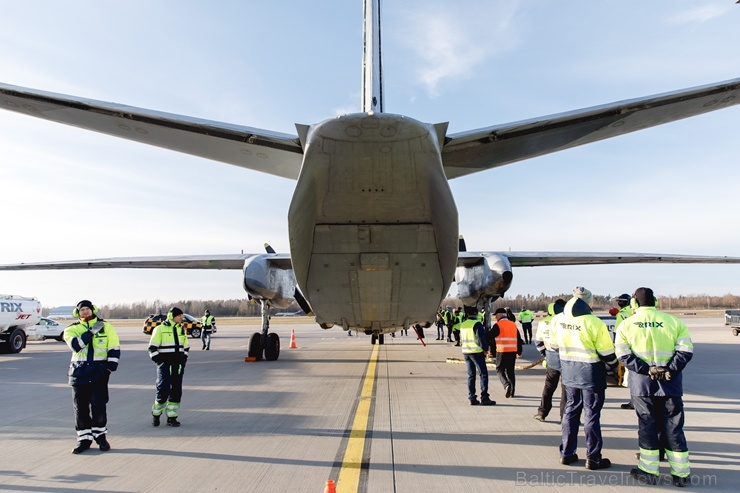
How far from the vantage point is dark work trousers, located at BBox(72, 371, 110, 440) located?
205 inches

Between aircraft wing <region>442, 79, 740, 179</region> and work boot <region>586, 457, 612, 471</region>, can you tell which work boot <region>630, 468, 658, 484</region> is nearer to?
work boot <region>586, 457, 612, 471</region>

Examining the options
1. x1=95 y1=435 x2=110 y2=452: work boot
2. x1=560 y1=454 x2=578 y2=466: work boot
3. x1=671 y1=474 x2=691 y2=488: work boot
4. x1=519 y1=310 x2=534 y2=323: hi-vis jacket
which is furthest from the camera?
x1=519 y1=310 x2=534 y2=323: hi-vis jacket

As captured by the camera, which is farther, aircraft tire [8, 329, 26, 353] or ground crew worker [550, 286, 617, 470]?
aircraft tire [8, 329, 26, 353]

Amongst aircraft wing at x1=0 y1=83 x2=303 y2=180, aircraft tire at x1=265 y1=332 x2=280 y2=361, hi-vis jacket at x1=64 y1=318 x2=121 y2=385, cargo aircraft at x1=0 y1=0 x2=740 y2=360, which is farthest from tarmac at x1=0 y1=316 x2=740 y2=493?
aircraft tire at x1=265 y1=332 x2=280 y2=361

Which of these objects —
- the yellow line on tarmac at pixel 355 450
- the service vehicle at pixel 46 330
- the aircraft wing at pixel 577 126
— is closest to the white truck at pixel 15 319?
the service vehicle at pixel 46 330

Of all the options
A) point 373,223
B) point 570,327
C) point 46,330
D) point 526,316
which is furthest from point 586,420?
point 46,330

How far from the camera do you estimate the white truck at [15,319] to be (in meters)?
18.5

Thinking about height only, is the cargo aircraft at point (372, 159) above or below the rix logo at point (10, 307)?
above

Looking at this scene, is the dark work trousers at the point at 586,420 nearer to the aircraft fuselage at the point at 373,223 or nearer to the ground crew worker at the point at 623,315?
the aircraft fuselage at the point at 373,223

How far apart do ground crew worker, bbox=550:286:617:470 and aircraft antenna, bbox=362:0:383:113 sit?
137 inches

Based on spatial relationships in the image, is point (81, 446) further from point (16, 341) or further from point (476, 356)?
point (16, 341)

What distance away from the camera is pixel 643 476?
162 inches

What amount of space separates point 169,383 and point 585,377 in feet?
16.5

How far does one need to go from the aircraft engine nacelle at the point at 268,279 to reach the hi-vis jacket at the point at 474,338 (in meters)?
5.85
